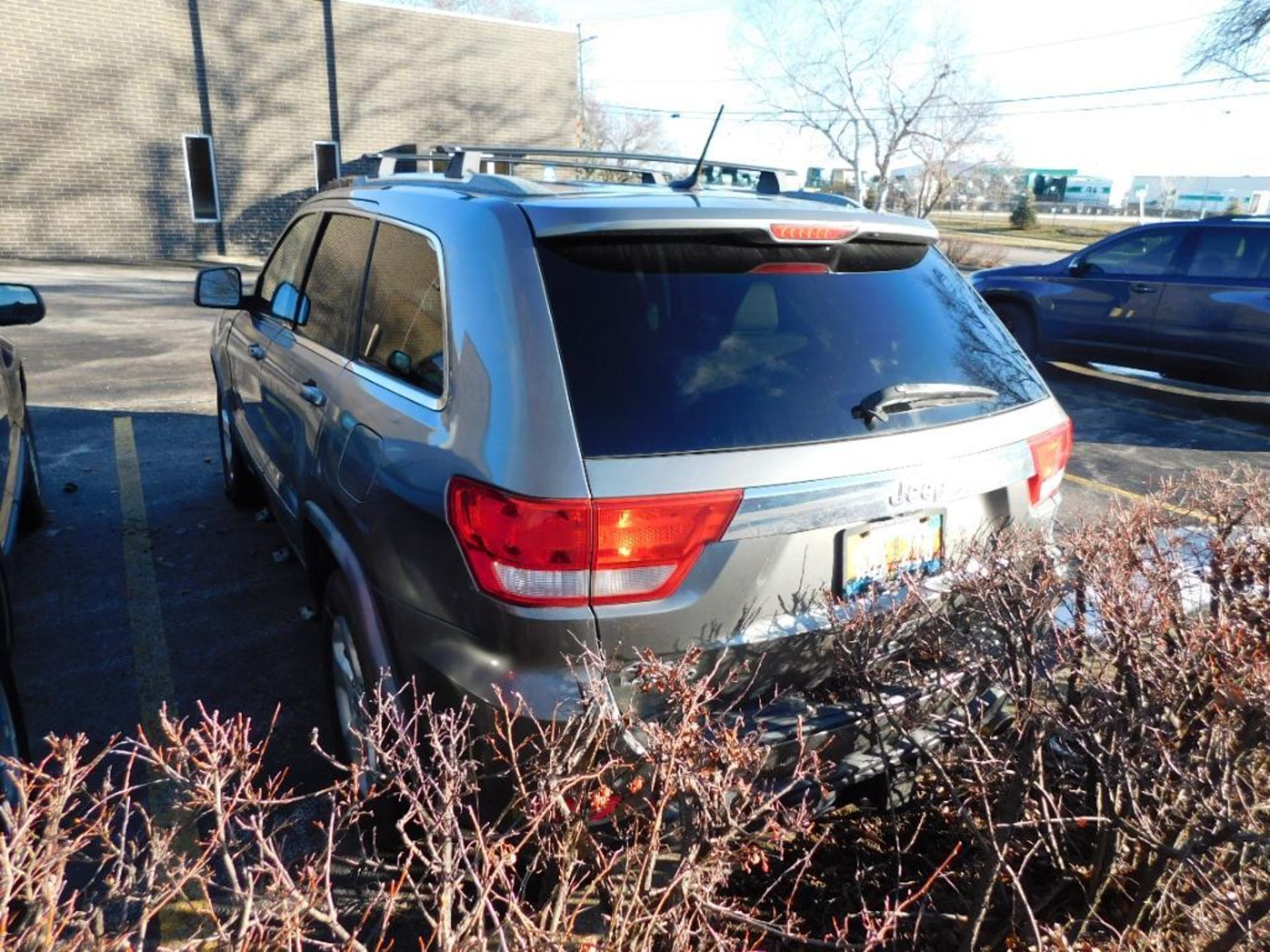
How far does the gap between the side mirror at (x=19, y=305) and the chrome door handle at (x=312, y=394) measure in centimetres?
184

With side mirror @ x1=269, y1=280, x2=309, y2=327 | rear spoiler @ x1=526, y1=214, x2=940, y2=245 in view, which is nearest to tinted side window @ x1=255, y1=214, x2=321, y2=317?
side mirror @ x1=269, y1=280, x2=309, y2=327

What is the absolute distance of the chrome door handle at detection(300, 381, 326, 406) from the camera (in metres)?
3.13

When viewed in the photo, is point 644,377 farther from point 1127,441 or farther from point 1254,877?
point 1127,441

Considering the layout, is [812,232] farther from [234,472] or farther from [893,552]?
[234,472]

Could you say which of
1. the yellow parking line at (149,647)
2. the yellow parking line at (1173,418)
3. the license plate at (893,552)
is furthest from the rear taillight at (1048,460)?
the yellow parking line at (1173,418)

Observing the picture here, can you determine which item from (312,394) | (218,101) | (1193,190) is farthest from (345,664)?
(1193,190)

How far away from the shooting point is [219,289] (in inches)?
174

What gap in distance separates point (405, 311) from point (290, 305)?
1.40m

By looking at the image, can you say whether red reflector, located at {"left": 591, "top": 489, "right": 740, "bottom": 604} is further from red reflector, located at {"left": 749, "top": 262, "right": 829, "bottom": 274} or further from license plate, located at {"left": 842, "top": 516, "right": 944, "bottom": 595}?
red reflector, located at {"left": 749, "top": 262, "right": 829, "bottom": 274}

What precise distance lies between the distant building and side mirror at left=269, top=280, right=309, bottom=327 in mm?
77398

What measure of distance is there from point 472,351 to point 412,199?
0.88 meters

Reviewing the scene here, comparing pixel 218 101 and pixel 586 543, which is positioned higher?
pixel 218 101

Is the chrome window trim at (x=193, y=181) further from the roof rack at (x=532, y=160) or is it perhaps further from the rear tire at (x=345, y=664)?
the rear tire at (x=345, y=664)

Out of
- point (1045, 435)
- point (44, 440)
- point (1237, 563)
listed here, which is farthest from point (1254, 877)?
point (44, 440)
